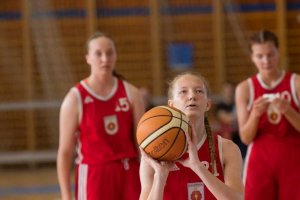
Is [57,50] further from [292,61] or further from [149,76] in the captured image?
[292,61]

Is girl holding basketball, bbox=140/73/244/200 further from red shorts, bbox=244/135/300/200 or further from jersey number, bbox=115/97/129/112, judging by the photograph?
red shorts, bbox=244/135/300/200

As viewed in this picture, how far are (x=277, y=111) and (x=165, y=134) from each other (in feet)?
6.78

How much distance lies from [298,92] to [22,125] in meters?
8.94

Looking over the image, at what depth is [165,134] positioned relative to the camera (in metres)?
3.49

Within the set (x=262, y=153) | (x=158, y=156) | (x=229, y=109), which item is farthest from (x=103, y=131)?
(x=229, y=109)

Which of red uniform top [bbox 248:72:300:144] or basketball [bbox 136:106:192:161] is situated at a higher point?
basketball [bbox 136:106:192:161]

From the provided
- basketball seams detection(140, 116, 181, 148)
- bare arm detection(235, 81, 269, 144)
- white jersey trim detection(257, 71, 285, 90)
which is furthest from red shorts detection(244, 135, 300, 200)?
basketball seams detection(140, 116, 181, 148)

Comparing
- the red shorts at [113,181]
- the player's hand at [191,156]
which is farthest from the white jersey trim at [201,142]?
the red shorts at [113,181]

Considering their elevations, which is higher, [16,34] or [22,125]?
[16,34]

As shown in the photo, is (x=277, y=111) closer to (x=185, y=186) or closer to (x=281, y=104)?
(x=281, y=104)

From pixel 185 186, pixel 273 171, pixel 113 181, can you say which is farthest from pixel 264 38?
pixel 185 186

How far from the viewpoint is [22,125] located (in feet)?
44.5

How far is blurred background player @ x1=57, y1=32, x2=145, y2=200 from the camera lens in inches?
199

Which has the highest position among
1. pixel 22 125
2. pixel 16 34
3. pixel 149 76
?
pixel 16 34
